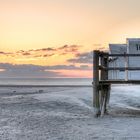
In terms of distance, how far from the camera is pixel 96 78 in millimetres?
19984

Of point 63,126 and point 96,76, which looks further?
point 96,76

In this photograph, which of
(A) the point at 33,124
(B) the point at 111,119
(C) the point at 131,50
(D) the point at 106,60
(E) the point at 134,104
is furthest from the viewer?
(E) the point at 134,104

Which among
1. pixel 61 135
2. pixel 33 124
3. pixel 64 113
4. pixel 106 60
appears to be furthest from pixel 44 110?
pixel 61 135

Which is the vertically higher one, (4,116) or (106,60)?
(106,60)

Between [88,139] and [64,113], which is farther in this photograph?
[64,113]

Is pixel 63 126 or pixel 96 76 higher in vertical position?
pixel 96 76

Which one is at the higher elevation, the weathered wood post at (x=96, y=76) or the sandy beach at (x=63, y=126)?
the weathered wood post at (x=96, y=76)

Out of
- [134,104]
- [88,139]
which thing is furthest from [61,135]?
[134,104]

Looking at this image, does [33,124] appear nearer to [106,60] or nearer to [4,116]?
[4,116]

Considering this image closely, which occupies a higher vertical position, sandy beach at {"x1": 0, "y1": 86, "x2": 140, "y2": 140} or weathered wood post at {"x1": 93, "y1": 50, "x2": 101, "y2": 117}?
weathered wood post at {"x1": 93, "y1": 50, "x2": 101, "y2": 117}

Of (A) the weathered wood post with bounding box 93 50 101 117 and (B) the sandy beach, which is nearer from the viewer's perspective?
(B) the sandy beach

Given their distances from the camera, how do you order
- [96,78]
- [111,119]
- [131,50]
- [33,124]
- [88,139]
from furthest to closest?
[131,50] → [96,78] → [111,119] → [33,124] → [88,139]

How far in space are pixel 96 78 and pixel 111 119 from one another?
6.82ft

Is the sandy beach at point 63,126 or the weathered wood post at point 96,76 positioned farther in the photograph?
the weathered wood post at point 96,76
